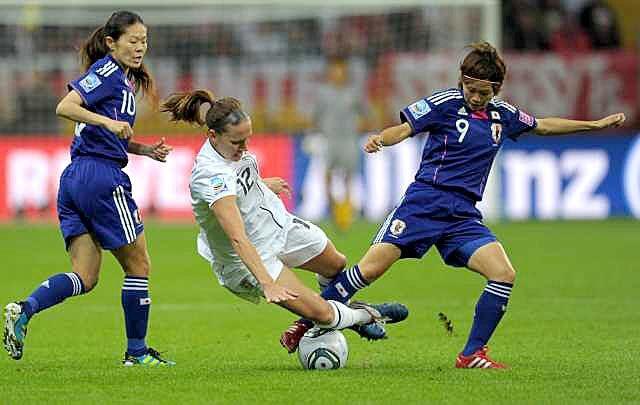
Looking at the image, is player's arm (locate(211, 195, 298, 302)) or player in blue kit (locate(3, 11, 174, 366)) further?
player in blue kit (locate(3, 11, 174, 366))

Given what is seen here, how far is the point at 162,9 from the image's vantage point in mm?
24438

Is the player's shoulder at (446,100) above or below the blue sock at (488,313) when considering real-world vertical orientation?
above

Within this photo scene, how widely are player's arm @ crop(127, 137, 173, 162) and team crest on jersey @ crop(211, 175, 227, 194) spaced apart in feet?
1.98

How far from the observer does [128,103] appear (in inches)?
328

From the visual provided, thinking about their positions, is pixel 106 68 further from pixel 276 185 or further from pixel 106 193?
pixel 276 185

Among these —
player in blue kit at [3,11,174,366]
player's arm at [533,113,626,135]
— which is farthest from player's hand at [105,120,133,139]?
player's arm at [533,113,626,135]

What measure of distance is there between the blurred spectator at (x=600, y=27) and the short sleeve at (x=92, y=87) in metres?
18.2

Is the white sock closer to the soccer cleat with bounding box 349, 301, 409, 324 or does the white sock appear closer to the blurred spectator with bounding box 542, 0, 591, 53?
the soccer cleat with bounding box 349, 301, 409, 324

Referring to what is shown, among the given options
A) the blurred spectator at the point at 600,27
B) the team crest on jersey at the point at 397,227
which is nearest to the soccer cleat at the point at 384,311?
the team crest on jersey at the point at 397,227

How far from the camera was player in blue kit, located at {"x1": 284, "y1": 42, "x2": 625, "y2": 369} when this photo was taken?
824 centimetres

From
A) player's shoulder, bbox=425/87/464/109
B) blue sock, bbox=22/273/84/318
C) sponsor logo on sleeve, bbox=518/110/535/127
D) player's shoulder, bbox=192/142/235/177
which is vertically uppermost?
player's shoulder, bbox=425/87/464/109

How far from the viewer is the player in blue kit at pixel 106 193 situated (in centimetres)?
818

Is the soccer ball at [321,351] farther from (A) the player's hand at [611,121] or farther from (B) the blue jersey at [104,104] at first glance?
(A) the player's hand at [611,121]

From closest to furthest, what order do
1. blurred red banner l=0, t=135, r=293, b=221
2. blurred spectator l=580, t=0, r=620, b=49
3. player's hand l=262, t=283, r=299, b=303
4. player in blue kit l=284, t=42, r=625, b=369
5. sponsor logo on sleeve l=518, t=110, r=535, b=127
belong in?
1. player's hand l=262, t=283, r=299, b=303
2. player in blue kit l=284, t=42, r=625, b=369
3. sponsor logo on sleeve l=518, t=110, r=535, b=127
4. blurred red banner l=0, t=135, r=293, b=221
5. blurred spectator l=580, t=0, r=620, b=49
